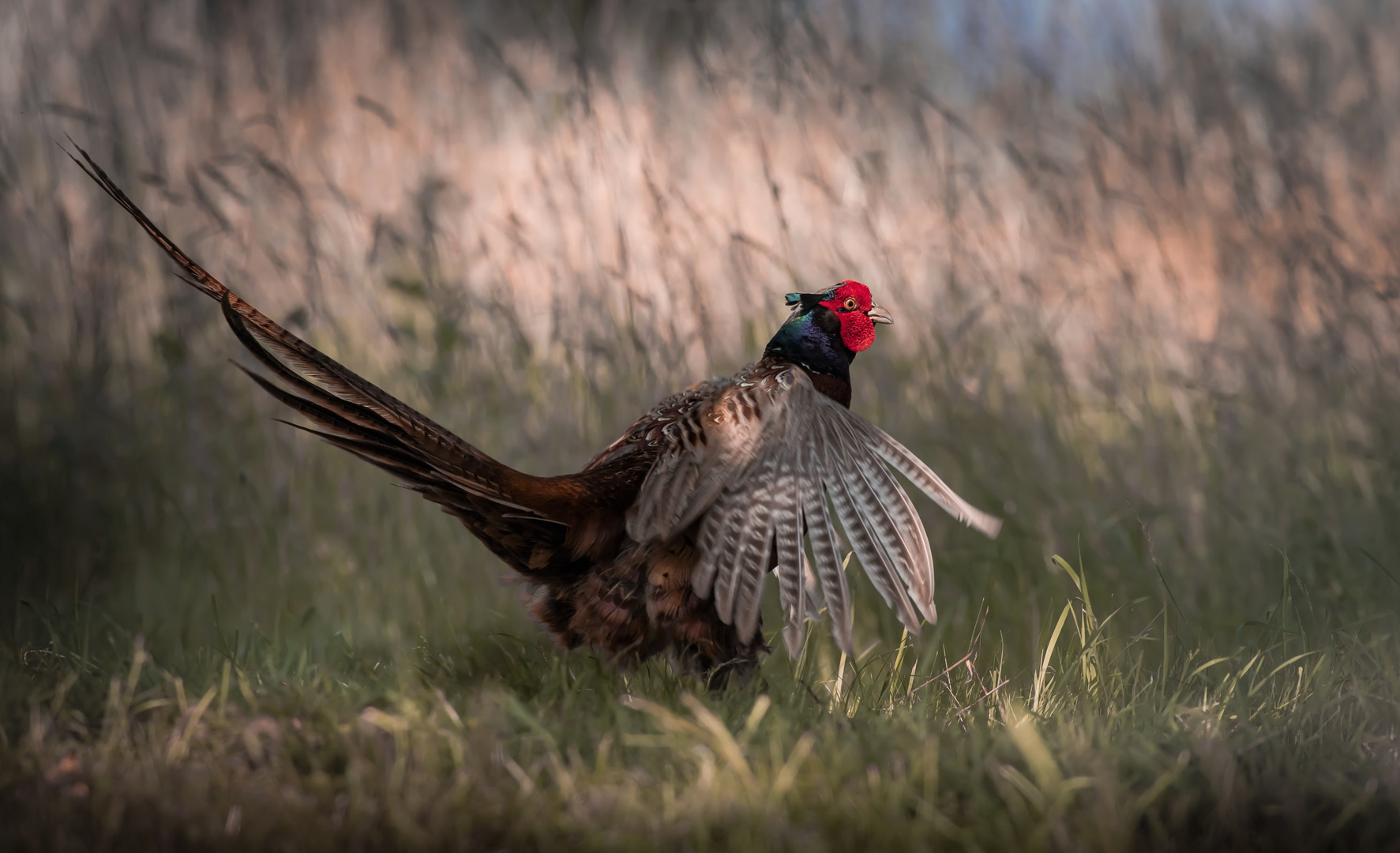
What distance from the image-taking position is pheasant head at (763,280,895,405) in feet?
10.7

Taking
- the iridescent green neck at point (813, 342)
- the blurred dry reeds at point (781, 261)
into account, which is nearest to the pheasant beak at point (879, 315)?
the iridescent green neck at point (813, 342)

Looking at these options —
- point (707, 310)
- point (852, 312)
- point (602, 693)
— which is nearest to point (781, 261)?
point (707, 310)

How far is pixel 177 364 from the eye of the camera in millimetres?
3955

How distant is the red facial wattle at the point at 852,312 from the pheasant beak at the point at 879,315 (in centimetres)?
1

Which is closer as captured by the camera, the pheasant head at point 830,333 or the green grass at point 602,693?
the green grass at point 602,693

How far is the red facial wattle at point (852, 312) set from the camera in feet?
10.9

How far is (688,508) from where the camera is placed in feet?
8.88

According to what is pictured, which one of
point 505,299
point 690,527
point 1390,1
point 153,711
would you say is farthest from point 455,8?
point 1390,1

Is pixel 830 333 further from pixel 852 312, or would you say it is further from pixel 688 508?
pixel 688 508

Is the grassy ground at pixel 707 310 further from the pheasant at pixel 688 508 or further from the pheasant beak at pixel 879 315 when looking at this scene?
the pheasant beak at pixel 879 315

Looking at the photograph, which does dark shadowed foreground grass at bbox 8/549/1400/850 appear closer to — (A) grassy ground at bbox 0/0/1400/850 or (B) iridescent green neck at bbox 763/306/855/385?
(A) grassy ground at bbox 0/0/1400/850

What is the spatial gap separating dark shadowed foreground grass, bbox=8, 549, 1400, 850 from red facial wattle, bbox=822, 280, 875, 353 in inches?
46.0

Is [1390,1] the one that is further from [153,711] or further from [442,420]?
[153,711]

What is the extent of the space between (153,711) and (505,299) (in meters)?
2.27
